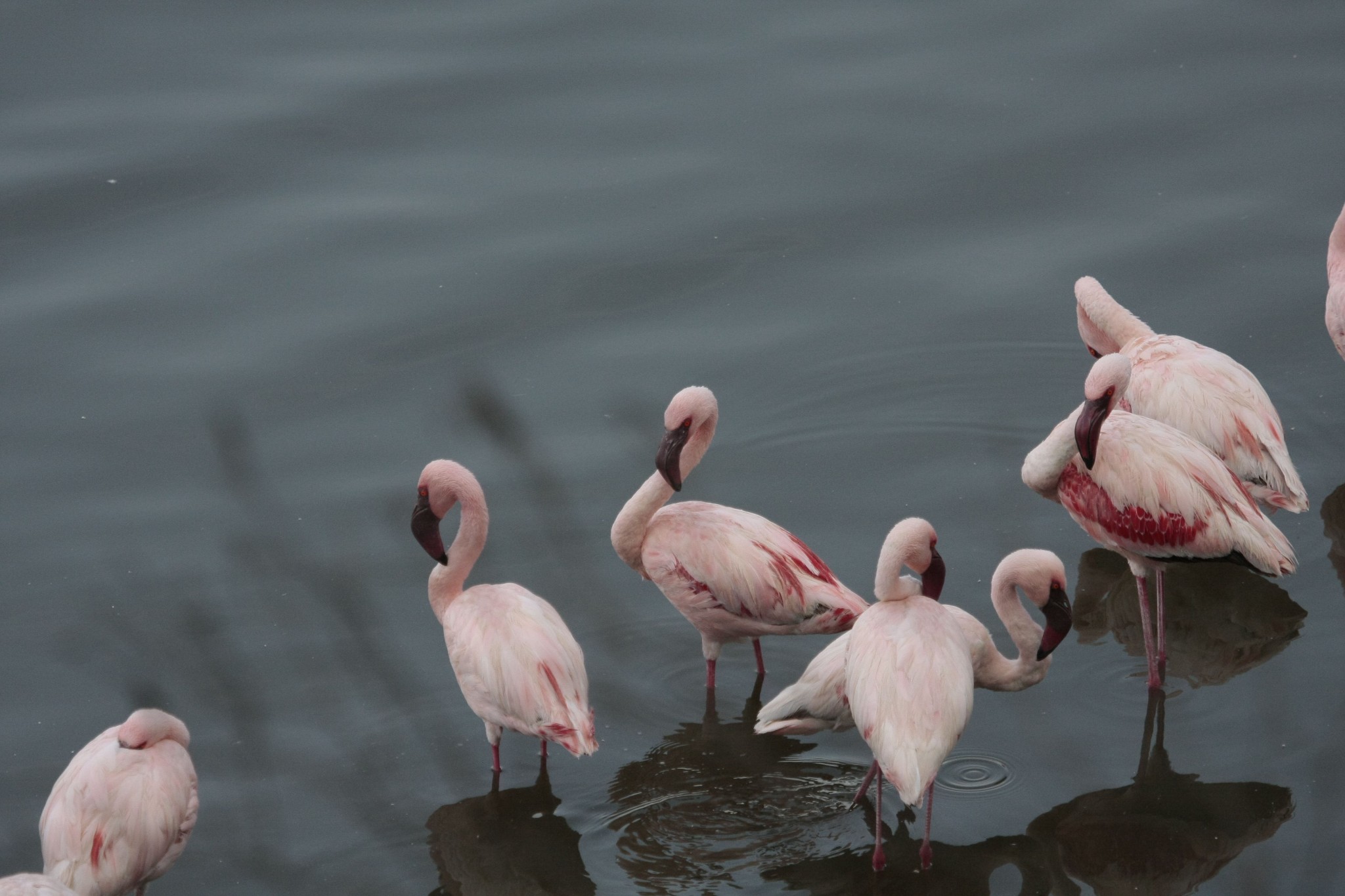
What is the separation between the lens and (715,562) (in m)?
6.38

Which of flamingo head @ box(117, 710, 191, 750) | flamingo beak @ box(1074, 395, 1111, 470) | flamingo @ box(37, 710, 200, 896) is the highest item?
flamingo beak @ box(1074, 395, 1111, 470)

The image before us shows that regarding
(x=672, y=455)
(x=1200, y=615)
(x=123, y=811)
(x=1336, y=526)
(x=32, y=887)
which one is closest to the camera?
(x=32, y=887)

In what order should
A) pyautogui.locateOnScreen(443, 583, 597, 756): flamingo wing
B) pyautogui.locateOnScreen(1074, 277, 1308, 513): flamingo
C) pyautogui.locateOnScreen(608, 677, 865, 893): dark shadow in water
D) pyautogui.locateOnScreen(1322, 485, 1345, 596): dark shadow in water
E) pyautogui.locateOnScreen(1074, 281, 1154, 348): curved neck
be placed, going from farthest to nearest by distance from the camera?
1. pyautogui.locateOnScreen(1074, 281, 1154, 348): curved neck
2. pyautogui.locateOnScreen(1322, 485, 1345, 596): dark shadow in water
3. pyautogui.locateOnScreen(1074, 277, 1308, 513): flamingo
4. pyautogui.locateOnScreen(443, 583, 597, 756): flamingo wing
5. pyautogui.locateOnScreen(608, 677, 865, 893): dark shadow in water

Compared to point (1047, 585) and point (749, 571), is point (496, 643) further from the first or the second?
point (1047, 585)

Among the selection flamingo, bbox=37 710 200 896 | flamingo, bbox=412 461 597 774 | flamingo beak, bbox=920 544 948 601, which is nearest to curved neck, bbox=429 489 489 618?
flamingo, bbox=412 461 597 774

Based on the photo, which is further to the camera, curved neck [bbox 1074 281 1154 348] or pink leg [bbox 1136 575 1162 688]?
curved neck [bbox 1074 281 1154 348]

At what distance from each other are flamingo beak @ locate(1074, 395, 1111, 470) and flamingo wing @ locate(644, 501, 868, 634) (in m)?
1.09

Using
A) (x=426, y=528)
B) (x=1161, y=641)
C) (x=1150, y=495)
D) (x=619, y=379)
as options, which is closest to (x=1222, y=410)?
(x=1150, y=495)

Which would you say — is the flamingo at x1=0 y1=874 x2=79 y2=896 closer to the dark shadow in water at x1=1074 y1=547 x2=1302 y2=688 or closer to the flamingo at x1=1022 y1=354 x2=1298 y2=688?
the flamingo at x1=1022 y1=354 x2=1298 y2=688

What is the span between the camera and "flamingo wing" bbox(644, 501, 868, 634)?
6301 mm

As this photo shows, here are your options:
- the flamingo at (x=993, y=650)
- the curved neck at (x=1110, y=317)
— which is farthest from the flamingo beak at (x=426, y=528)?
the curved neck at (x=1110, y=317)

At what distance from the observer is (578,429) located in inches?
325

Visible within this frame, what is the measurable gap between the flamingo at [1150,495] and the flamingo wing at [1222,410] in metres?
0.19

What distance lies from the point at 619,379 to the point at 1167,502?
3.29 m
